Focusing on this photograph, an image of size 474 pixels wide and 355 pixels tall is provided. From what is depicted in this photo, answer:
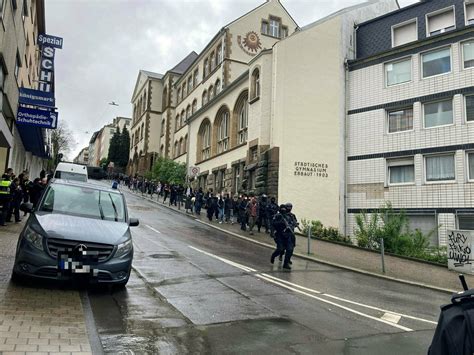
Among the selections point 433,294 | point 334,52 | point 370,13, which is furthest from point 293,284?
point 370,13

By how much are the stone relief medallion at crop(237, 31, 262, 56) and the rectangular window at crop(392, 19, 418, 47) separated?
17.7m

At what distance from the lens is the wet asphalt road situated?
534 centimetres

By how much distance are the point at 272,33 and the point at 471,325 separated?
1633 inches

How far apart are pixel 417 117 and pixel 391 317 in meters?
16.9

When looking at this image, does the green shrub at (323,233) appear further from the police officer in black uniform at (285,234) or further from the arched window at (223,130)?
the arched window at (223,130)

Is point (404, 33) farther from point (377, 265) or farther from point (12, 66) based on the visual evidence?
point (12, 66)

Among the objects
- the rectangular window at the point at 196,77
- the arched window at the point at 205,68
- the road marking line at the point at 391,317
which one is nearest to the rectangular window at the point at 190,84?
the rectangular window at the point at 196,77

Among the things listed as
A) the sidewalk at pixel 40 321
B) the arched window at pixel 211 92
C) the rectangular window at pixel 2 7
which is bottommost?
the sidewalk at pixel 40 321

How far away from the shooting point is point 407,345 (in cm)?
571

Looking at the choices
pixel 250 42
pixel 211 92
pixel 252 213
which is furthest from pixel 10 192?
pixel 211 92

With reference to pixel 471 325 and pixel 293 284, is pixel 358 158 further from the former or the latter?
pixel 471 325

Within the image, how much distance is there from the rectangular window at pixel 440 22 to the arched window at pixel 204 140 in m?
20.8

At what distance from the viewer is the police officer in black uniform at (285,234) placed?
1180 cm

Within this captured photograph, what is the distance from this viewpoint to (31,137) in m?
26.1
